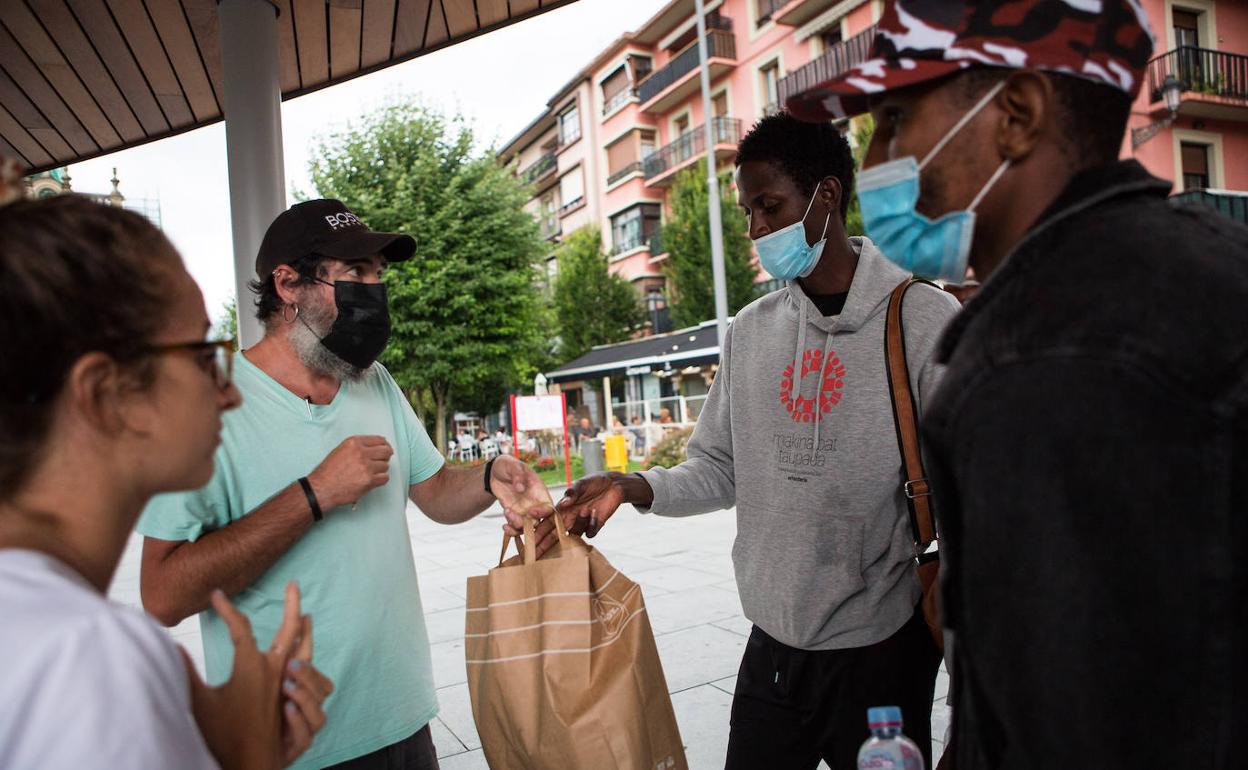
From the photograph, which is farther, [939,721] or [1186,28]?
[1186,28]

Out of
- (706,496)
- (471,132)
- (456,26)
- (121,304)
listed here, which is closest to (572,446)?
(471,132)

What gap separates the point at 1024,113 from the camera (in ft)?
3.59

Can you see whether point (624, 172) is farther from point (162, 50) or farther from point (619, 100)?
point (162, 50)

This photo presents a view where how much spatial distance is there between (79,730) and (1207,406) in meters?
1.16

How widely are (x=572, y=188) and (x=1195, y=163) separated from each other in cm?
2595

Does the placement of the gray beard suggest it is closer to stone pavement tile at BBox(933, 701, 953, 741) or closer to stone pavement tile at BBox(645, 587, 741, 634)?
stone pavement tile at BBox(933, 701, 953, 741)

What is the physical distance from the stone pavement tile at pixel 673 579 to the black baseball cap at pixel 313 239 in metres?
4.82

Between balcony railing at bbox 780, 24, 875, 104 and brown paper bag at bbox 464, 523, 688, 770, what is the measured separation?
20.6 meters

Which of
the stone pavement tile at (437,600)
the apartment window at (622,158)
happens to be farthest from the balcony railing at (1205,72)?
the stone pavement tile at (437,600)

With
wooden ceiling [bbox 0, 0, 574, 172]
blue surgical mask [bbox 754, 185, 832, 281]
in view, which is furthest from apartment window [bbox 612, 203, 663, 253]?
blue surgical mask [bbox 754, 185, 832, 281]

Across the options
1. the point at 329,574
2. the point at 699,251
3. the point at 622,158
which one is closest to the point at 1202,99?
the point at 699,251

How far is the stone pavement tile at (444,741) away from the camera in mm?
4078

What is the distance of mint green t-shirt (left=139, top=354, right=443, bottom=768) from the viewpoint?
6.60 ft

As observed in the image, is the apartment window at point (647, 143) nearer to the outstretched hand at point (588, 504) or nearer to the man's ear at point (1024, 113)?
the outstretched hand at point (588, 504)
